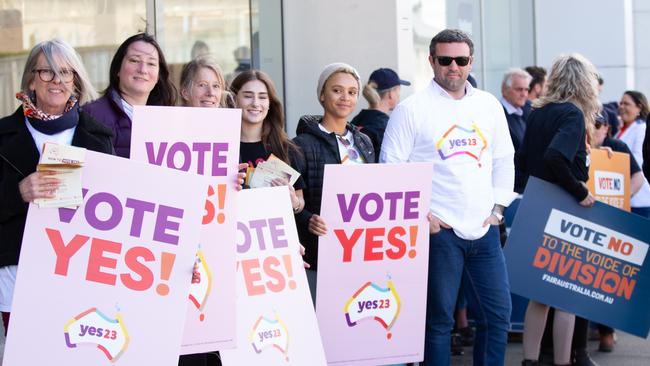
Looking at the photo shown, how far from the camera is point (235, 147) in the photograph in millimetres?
5137

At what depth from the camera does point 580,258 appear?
7090 millimetres

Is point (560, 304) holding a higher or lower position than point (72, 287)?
lower

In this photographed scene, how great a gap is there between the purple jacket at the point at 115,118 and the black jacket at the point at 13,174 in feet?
1.85

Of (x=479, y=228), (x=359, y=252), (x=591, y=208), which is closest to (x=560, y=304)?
(x=591, y=208)

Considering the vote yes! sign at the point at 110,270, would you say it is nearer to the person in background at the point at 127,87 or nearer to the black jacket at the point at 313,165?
the person in background at the point at 127,87

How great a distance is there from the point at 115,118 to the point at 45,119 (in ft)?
2.29

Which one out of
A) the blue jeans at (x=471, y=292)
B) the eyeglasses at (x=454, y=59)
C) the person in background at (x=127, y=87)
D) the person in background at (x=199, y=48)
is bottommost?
the blue jeans at (x=471, y=292)

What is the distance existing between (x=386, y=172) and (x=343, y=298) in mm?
701

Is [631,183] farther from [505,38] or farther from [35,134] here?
[505,38]

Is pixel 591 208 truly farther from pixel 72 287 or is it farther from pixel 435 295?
pixel 72 287

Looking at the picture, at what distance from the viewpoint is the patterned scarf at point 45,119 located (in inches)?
178

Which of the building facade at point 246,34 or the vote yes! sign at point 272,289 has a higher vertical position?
the building facade at point 246,34

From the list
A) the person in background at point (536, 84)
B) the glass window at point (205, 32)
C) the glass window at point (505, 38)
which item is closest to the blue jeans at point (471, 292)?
the glass window at point (205, 32)

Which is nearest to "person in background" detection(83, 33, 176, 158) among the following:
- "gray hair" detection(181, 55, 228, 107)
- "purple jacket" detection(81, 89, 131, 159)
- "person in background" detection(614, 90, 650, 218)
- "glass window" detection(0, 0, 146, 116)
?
"purple jacket" detection(81, 89, 131, 159)
